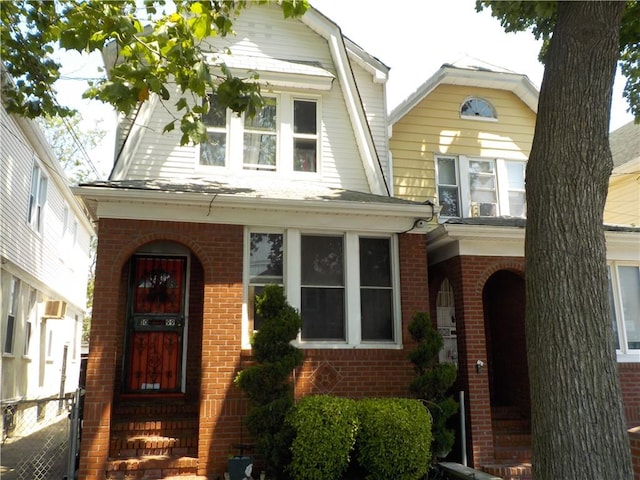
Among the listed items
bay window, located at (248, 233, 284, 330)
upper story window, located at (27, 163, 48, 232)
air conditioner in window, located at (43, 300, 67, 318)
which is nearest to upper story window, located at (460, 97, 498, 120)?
bay window, located at (248, 233, 284, 330)

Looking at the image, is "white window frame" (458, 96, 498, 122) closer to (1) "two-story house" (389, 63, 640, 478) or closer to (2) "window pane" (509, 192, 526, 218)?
(1) "two-story house" (389, 63, 640, 478)

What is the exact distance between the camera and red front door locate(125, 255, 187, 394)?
896cm

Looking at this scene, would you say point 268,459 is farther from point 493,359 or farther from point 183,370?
point 493,359

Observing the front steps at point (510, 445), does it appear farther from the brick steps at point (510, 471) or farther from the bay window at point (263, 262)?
the bay window at point (263, 262)

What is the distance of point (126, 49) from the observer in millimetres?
6336

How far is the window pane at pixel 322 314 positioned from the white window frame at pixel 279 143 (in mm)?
2246

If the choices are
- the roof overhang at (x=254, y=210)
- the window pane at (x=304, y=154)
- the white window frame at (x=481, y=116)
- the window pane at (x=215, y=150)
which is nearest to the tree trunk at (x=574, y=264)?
the roof overhang at (x=254, y=210)

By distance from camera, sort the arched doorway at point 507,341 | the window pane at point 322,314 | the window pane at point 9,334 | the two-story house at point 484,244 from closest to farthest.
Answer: the window pane at point 322,314 < the two-story house at point 484,244 < the arched doorway at point 507,341 < the window pane at point 9,334

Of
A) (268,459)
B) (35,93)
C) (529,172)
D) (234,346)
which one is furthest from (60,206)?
(529,172)

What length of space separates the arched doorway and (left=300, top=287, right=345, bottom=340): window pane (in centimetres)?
358

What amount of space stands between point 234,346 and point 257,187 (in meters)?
2.67

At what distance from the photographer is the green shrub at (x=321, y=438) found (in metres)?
6.77

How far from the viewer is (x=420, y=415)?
734 cm

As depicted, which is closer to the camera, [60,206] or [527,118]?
[527,118]
